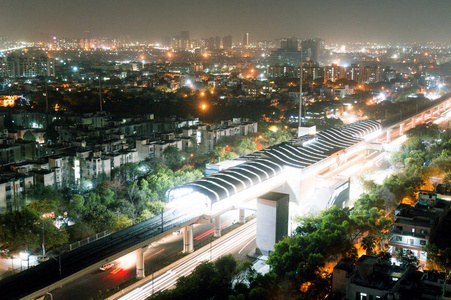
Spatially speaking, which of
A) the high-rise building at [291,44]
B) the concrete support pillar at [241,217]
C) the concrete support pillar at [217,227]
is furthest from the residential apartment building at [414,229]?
the high-rise building at [291,44]

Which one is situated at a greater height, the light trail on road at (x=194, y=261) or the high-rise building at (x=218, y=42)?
the high-rise building at (x=218, y=42)

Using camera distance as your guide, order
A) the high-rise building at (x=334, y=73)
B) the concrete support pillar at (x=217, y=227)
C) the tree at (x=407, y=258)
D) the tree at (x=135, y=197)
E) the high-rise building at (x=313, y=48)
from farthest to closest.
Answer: the high-rise building at (x=313, y=48)
the high-rise building at (x=334, y=73)
the tree at (x=135, y=197)
the concrete support pillar at (x=217, y=227)
the tree at (x=407, y=258)

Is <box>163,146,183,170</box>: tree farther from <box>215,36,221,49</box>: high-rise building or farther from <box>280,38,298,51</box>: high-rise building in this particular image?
<box>215,36,221,49</box>: high-rise building

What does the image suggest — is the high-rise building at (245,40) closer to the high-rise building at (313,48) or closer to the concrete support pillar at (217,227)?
the high-rise building at (313,48)

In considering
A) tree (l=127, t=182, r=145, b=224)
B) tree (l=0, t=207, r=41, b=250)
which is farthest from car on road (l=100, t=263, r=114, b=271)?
tree (l=127, t=182, r=145, b=224)

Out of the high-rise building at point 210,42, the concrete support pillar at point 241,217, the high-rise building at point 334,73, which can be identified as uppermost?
the high-rise building at point 210,42
